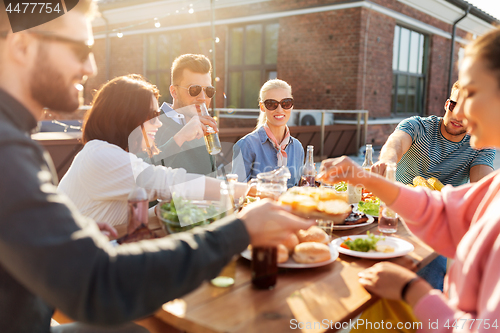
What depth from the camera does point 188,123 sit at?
2.52m

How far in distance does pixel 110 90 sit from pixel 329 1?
373 inches

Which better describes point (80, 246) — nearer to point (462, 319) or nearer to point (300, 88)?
point (462, 319)

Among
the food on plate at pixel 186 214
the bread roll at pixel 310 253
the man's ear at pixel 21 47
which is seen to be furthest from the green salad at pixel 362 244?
the man's ear at pixel 21 47

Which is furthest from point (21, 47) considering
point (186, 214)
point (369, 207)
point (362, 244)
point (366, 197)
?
point (366, 197)

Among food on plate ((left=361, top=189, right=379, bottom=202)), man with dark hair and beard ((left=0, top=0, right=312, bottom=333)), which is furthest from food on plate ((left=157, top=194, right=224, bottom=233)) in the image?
food on plate ((left=361, top=189, right=379, bottom=202))

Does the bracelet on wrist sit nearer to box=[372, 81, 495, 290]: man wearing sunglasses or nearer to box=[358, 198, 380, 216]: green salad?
box=[358, 198, 380, 216]: green salad

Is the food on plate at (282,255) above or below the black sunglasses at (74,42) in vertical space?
below

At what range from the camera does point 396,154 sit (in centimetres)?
292

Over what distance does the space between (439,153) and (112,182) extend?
2574 millimetres

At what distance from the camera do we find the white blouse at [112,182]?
6.23 ft

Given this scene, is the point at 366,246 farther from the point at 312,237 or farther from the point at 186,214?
the point at 186,214

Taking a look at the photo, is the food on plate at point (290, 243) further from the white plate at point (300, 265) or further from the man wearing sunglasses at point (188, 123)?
the man wearing sunglasses at point (188, 123)

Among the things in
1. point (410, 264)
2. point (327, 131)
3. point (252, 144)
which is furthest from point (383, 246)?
point (327, 131)

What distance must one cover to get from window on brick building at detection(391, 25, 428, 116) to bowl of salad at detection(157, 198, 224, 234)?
11.5 m
